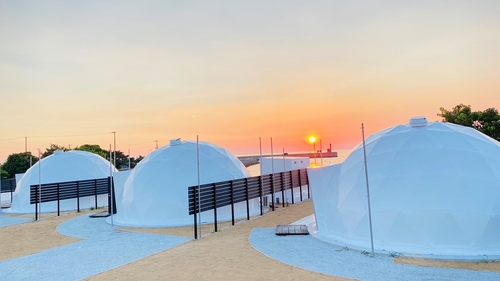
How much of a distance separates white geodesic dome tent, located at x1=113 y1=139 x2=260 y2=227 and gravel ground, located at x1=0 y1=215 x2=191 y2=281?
7.51ft

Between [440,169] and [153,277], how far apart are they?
9.99 m

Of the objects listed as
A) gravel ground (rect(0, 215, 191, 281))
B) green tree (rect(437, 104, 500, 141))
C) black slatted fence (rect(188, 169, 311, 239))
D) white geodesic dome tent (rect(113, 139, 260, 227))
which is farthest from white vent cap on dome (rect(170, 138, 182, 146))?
green tree (rect(437, 104, 500, 141))

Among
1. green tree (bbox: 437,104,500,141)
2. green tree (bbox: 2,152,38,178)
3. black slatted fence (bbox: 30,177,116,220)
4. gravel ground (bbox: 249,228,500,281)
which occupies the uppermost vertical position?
green tree (bbox: 437,104,500,141)

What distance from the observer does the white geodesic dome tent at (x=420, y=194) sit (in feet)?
31.8

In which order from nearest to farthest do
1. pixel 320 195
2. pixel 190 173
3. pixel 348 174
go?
pixel 348 174, pixel 320 195, pixel 190 173

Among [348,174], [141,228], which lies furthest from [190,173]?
[348,174]

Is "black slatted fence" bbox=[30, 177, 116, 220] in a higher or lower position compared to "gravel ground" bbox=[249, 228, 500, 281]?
higher

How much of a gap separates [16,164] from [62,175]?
3522 centimetres

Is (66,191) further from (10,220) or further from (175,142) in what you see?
(175,142)

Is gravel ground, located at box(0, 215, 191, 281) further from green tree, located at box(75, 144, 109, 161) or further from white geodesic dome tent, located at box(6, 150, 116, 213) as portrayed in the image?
green tree, located at box(75, 144, 109, 161)

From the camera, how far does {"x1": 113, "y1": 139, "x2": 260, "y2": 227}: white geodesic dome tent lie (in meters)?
17.7

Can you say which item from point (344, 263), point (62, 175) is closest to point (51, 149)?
point (62, 175)

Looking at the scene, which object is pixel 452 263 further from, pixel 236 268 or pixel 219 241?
pixel 219 241

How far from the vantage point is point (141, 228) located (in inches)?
657
